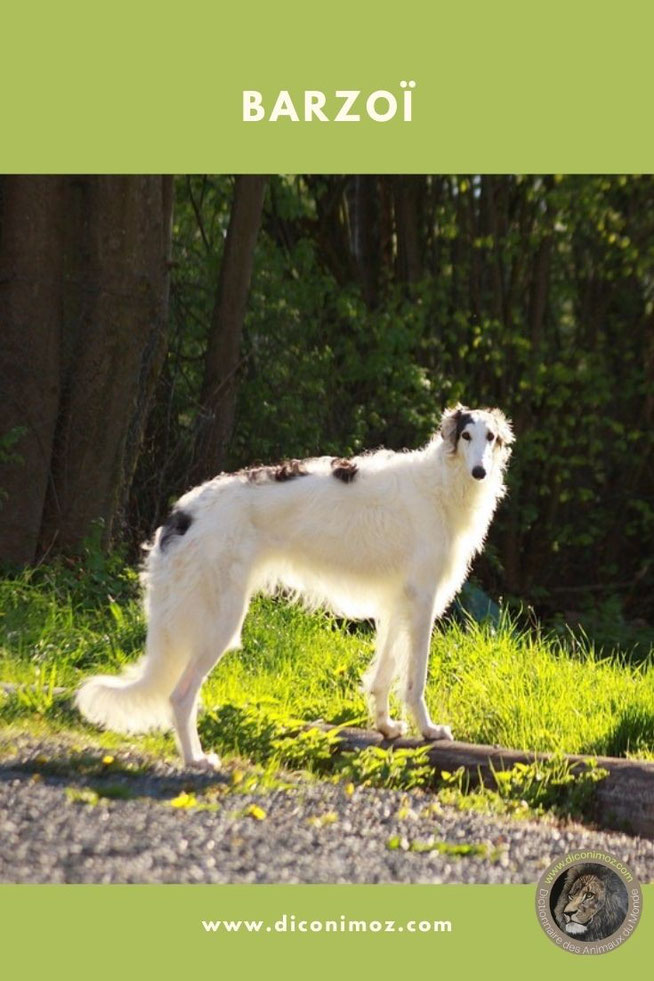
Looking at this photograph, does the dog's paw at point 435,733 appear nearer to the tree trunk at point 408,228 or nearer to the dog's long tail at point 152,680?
the dog's long tail at point 152,680

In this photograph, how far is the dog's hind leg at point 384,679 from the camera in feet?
24.1

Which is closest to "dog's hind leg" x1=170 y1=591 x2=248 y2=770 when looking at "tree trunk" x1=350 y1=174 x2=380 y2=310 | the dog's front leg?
the dog's front leg

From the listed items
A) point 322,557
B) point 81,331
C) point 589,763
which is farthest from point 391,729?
point 81,331

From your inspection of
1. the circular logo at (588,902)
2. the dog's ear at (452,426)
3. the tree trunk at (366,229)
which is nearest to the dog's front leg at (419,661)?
the dog's ear at (452,426)

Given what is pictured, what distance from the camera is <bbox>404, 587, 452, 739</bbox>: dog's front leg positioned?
23.8 feet

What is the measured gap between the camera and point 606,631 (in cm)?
1580

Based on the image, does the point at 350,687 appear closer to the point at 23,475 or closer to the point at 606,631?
the point at 23,475

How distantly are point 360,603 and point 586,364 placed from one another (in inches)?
428

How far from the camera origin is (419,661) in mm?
7238

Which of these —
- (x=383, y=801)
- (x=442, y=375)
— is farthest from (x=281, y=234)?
(x=383, y=801)

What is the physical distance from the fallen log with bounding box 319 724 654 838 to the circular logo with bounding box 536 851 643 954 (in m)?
1.53

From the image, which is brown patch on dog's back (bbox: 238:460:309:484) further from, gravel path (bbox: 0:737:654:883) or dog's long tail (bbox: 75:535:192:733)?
gravel path (bbox: 0:737:654:883)

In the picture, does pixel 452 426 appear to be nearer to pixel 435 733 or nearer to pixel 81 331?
pixel 435 733

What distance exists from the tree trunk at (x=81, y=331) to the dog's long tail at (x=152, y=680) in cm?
494
